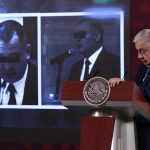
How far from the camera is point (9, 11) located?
2953 mm

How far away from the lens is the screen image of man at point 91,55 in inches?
112

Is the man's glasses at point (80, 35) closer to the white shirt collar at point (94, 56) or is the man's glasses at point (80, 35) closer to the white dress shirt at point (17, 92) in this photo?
the white shirt collar at point (94, 56)

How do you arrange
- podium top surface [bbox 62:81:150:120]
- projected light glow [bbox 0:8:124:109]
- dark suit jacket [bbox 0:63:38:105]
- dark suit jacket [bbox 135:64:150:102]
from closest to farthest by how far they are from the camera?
podium top surface [bbox 62:81:150:120] < dark suit jacket [bbox 135:64:150:102] < projected light glow [bbox 0:8:124:109] < dark suit jacket [bbox 0:63:38:105]

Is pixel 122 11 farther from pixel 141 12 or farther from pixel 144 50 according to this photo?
pixel 144 50

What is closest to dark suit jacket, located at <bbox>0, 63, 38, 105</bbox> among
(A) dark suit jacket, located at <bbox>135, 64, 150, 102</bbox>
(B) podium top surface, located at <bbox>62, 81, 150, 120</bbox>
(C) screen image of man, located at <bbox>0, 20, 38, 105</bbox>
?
(C) screen image of man, located at <bbox>0, 20, 38, 105</bbox>

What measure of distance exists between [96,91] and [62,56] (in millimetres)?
1413

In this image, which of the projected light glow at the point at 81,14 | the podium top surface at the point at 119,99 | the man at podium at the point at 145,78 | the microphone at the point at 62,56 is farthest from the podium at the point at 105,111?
the microphone at the point at 62,56

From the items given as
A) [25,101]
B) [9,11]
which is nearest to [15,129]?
[25,101]

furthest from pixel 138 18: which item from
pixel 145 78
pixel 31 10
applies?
pixel 145 78

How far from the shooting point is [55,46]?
2914 mm

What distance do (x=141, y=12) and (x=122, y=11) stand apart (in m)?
0.13

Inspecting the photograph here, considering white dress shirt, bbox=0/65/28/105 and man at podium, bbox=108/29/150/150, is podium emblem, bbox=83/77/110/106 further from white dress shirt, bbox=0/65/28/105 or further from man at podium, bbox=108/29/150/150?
white dress shirt, bbox=0/65/28/105

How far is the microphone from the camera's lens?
2.90 m

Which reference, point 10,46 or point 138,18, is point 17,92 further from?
point 138,18
